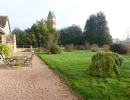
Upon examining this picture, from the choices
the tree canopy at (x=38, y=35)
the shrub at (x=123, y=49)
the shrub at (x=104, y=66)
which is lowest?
the shrub at (x=104, y=66)

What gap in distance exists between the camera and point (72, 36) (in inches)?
1953

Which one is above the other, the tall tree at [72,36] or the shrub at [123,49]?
the tall tree at [72,36]

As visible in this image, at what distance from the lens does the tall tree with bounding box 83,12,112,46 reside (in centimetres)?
4556

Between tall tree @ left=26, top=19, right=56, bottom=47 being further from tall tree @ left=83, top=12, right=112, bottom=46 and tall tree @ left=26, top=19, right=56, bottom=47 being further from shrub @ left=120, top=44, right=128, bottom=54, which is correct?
shrub @ left=120, top=44, right=128, bottom=54

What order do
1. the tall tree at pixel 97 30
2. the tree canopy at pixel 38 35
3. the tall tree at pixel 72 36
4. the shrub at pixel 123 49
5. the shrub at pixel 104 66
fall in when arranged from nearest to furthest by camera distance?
the shrub at pixel 104 66 → the shrub at pixel 123 49 → the tree canopy at pixel 38 35 → the tall tree at pixel 97 30 → the tall tree at pixel 72 36

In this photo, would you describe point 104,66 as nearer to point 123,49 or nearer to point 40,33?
point 123,49

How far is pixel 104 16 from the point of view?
49250 millimetres

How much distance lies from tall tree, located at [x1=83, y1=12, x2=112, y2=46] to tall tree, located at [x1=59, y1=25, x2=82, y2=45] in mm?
2212

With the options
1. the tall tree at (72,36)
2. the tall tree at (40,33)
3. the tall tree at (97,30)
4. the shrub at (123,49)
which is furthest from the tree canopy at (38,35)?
the shrub at (123,49)

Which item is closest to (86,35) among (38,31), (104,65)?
(38,31)

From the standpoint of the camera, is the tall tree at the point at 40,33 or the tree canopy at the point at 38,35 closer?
the tree canopy at the point at 38,35

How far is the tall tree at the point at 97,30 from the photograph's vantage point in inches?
1794

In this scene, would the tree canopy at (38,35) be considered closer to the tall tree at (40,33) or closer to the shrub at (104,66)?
the tall tree at (40,33)

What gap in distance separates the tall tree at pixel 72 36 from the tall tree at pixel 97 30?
2212 millimetres
